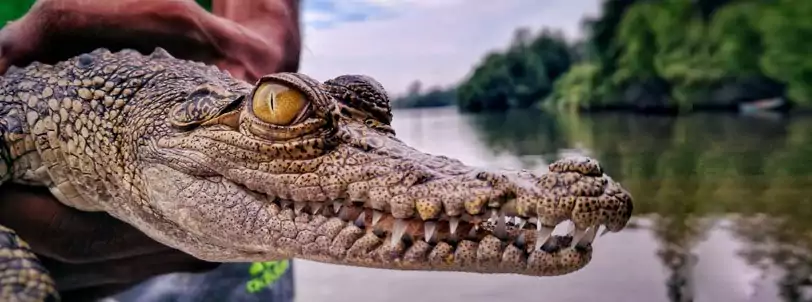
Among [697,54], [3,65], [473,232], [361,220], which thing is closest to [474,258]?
[473,232]

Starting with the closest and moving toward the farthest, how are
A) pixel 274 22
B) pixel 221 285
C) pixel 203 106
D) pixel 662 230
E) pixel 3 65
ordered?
1. pixel 203 106
2. pixel 3 65
3. pixel 274 22
4. pixel 221 285
5. pixel 662 230

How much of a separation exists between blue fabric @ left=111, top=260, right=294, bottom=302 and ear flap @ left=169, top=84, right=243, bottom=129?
1.11 metres

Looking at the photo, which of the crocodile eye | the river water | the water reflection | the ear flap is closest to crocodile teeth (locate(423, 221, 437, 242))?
the crocodile eye

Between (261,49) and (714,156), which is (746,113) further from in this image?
(261,49)

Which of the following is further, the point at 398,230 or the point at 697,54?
the point at 697,54

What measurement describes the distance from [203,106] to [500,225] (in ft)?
1.45

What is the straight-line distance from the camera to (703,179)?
21.7 ft

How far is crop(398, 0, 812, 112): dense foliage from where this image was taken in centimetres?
1277

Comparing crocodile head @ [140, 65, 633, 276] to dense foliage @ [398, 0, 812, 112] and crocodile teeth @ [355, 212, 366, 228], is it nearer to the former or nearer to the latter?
crocodile teeth @ [355, 212, 366, 228]

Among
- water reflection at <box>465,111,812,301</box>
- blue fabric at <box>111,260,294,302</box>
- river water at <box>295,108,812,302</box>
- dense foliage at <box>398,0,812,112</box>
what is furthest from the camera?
dense foliage at <box>398,0,812,112</box>

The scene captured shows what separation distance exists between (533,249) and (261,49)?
689mm

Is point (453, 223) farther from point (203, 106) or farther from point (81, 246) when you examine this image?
point (81, 246)

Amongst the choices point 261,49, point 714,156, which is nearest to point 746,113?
point 714,156

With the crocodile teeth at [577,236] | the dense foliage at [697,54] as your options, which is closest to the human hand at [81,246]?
the crocodile teeth at [577,236]
